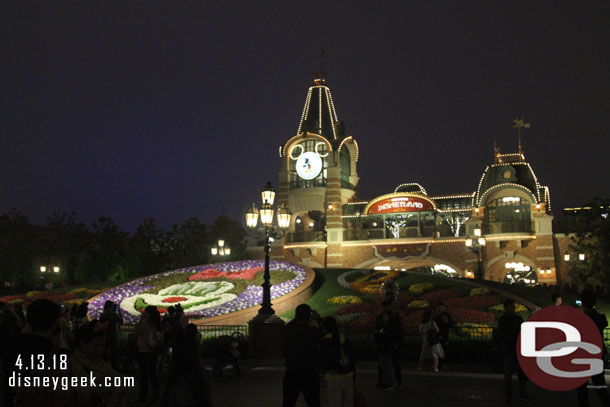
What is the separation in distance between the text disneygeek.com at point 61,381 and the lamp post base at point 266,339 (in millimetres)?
12457

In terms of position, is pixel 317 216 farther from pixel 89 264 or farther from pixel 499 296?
pixel 499 296

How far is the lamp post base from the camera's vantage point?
1806cm

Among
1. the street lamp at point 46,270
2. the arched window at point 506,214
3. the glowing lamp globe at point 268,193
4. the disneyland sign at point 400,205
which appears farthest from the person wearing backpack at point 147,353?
the street lamp at point 46,270

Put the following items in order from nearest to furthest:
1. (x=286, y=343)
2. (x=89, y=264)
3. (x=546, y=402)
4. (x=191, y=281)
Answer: (x=286, y=343)
(x=546, y=402)
(x=191, y=281)
(x=89, y=264)

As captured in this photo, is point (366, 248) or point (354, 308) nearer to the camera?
point (354, 308)

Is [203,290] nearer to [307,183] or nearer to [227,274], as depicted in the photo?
[227,274]

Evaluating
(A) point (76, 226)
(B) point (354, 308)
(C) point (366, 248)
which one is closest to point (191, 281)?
(B) point (354, 308)

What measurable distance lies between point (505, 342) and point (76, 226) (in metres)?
51.2

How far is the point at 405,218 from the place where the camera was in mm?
47375

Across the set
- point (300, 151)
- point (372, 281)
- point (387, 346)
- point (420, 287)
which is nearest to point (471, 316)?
point (420, 287)

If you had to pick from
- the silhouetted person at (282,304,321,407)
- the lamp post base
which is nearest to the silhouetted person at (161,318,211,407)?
the silhouetted person at (282,304,321,407)

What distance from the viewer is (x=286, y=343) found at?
8.23 meters

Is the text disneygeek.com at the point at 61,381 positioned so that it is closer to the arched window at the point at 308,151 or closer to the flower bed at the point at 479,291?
the flower bed at the point at 479,291

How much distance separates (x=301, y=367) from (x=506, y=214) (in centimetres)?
3905
